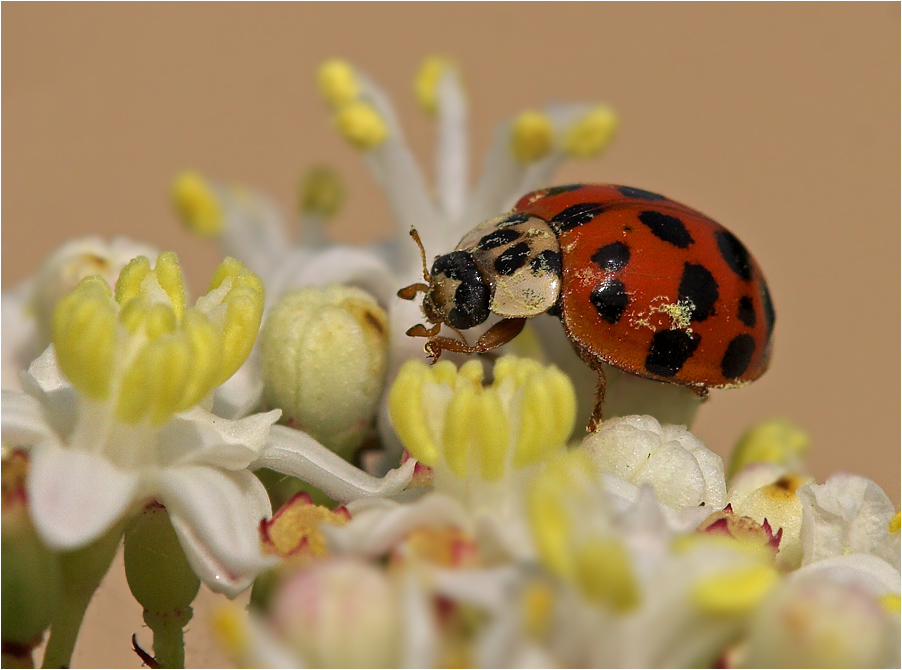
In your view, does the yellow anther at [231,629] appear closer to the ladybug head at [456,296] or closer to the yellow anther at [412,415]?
the yellow anther at [412,415]

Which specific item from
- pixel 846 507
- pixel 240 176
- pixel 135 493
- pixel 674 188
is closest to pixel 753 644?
pixel 846 507

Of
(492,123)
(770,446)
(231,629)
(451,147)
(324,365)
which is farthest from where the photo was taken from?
(492,123)

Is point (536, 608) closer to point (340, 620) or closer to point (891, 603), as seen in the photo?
point (340, 620)

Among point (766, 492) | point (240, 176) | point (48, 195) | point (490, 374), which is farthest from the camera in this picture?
point (240, 176)

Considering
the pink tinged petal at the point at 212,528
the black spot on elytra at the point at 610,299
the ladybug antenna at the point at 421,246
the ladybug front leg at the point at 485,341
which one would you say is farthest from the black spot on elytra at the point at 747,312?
the pink tinged petal at the point at 212,528

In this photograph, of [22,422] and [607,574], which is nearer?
[607,574]

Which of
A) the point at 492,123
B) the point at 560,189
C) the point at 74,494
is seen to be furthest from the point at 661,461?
the point at 492,123

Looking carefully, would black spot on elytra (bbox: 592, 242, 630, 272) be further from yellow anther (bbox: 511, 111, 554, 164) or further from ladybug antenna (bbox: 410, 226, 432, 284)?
yellow anther (bbox: 511, 111, 554, 164)

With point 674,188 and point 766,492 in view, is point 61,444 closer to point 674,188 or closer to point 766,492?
point 766,492
